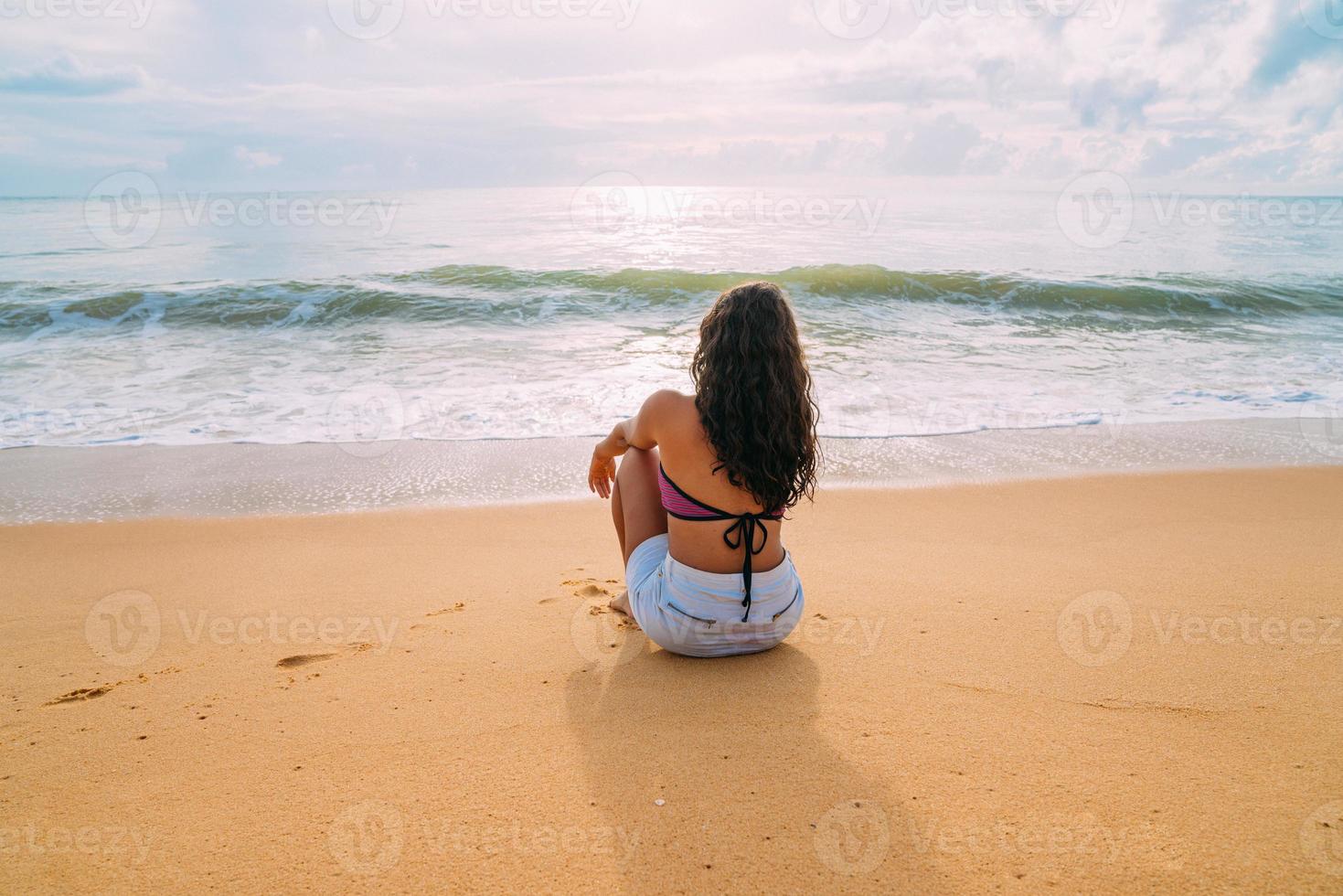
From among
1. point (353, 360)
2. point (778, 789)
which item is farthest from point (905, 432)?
point (353, 360)

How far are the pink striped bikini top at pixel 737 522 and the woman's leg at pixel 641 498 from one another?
237 mm

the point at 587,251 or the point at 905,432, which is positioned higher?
the point at 587,251

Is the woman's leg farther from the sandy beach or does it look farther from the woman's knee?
the sandy beach

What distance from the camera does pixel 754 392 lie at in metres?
2.69

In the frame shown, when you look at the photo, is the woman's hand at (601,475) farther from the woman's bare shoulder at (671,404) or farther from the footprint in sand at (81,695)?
the footprint in sand at (81,695)

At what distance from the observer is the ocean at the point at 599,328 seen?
7047mm

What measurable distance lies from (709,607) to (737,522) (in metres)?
0.32

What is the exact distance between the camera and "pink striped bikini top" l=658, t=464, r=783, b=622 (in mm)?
2764

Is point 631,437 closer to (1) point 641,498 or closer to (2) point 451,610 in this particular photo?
(1) point 641,498

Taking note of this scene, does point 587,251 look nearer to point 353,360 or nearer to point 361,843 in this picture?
point 353,360

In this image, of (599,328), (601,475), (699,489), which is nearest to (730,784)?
(699,489)

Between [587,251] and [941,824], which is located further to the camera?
[587,251]

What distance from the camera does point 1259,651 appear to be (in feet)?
9.30

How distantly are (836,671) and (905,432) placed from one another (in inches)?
157
